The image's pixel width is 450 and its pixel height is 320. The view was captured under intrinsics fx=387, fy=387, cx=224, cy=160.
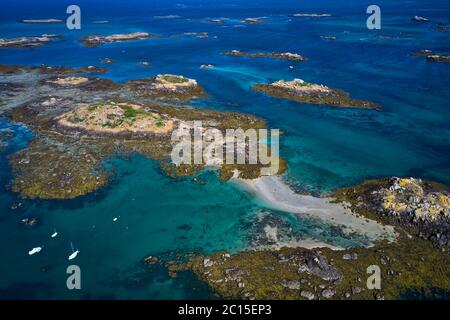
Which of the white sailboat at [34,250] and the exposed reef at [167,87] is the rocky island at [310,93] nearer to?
the exposed reef at [167,87]

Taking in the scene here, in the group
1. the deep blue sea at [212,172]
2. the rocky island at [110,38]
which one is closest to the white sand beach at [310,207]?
the deep blue sea at [212,172]

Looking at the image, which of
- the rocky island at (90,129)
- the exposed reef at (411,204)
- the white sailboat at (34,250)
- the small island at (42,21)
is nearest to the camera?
the white sailboat at (34,250)

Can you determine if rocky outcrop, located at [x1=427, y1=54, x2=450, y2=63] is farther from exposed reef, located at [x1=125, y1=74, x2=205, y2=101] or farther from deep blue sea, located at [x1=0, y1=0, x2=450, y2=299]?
exposed reef, located at [x1=125, y1=74, x2=205, y2=101]

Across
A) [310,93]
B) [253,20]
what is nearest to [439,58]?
[310,93]

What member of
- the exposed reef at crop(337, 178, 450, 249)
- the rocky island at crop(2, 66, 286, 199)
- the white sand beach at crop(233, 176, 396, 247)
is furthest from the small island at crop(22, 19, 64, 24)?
the exposed reef at crop(337, 178, 450, 249)

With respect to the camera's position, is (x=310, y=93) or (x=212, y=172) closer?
(x=212, y=172)

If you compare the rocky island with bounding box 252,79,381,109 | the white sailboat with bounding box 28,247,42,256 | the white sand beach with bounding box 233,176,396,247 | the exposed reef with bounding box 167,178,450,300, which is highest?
the rocky island with bounding box 252,79,381,109

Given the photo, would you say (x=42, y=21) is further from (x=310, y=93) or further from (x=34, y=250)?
(x=34, y=250)
